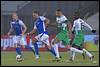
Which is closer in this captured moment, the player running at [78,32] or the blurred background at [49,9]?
the player running at [78,32]

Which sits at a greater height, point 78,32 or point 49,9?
point 49,9

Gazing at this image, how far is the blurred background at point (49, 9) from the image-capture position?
3053 cm

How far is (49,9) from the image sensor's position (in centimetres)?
3189

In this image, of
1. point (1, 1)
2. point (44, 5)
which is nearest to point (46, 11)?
point (44, 5)

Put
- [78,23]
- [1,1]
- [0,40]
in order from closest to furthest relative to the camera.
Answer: [78,23] → [0,40] → [1,1]

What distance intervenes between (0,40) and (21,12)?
701 centimetres

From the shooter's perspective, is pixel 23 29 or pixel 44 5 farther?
pixel 44 5

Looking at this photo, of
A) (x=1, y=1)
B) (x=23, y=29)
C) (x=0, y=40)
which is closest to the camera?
(x=23, y=29)

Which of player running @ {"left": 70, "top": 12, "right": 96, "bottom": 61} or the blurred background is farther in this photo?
the blurred background

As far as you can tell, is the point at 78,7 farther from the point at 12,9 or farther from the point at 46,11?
the point at 12,9

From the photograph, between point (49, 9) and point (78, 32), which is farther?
point (49, 9)

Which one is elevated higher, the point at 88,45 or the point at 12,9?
the point at 12,9

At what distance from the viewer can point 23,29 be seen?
55.4 ft

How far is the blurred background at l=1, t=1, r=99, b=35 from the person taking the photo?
30.5 metres
